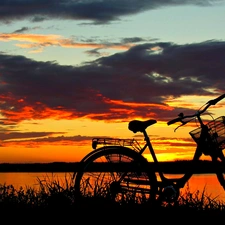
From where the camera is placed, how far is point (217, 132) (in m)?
7.98

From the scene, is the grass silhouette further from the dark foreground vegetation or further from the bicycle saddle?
the bicycle saddle

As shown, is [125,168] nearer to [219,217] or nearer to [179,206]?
[179,206]

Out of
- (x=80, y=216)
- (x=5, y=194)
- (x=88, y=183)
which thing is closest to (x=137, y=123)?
(x=88, y=183)

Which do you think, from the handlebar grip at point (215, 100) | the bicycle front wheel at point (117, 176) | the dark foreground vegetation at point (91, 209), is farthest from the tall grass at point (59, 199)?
Answer: the handlebar grip at point (215, 100)

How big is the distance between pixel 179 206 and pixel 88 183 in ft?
4.19

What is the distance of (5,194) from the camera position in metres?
8.75

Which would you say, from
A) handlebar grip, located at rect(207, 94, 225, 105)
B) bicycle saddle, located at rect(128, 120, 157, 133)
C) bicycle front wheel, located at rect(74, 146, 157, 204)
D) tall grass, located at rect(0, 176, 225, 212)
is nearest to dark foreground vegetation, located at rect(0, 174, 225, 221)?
tall grass, located at rect(0, 176, 225, 212)

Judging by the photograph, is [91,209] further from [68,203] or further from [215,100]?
[215,100]

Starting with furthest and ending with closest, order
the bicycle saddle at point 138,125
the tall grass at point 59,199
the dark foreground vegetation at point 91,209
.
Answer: the bicycle saddle at point 138,125, the tall grass at point 59,199, the dark foreground vegetation at point 91,209

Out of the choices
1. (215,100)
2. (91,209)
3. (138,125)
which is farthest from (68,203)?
(215,100)

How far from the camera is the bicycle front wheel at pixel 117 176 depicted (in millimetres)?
7930

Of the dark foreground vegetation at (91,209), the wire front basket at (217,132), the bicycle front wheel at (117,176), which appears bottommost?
the dark foreground vegetation at (91,209)

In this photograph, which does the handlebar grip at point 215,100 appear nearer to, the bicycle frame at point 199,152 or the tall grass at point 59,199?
the bicycle frame at point 199,152

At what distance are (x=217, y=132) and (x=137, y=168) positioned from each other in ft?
3.98
